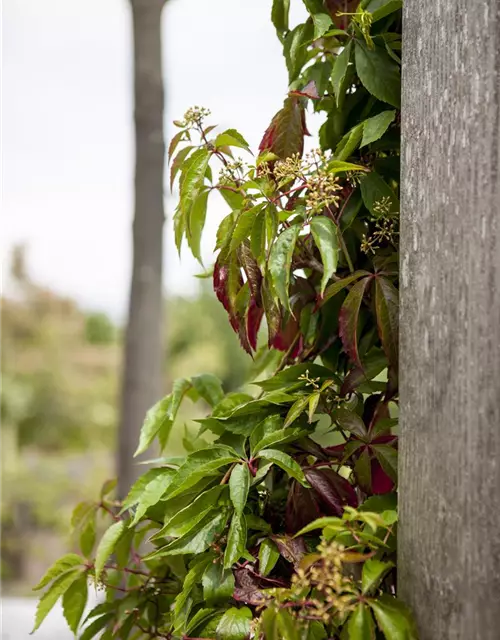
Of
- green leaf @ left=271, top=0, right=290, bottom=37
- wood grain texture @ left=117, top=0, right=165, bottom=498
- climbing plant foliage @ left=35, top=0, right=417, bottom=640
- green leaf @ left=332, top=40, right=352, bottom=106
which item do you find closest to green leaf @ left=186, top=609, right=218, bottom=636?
climbing plant foliage @ left=35, top=0, right=417, bottom=640

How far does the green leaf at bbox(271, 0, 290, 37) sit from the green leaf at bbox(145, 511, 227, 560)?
0.57 m

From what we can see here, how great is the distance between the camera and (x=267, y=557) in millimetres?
699

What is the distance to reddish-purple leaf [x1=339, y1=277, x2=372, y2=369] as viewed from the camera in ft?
2.27

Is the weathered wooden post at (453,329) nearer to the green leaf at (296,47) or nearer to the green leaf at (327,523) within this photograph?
the green leaf at (327,523)

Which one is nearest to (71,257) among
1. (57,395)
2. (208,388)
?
(57,395)

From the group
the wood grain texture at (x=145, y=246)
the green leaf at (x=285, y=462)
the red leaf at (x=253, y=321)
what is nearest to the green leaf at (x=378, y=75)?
the red leaf at (x=253, y=321)

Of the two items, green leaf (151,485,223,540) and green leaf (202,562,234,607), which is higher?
green leaf (151,485,223,540)

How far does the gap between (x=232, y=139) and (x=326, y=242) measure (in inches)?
Answer: 6.8

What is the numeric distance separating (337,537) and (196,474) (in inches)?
6.2

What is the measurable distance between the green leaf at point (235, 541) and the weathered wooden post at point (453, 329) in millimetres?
156

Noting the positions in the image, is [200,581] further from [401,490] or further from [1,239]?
[1,239]

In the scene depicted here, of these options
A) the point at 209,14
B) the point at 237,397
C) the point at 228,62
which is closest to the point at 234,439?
the point at 237,397

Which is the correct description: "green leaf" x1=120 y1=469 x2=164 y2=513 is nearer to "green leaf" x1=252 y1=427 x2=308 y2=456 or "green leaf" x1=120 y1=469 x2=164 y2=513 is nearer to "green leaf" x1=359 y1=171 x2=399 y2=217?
"green leaf" x1=252 y1=427 x2=308 y2=456

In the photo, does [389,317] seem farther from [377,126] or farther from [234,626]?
[234,626]
